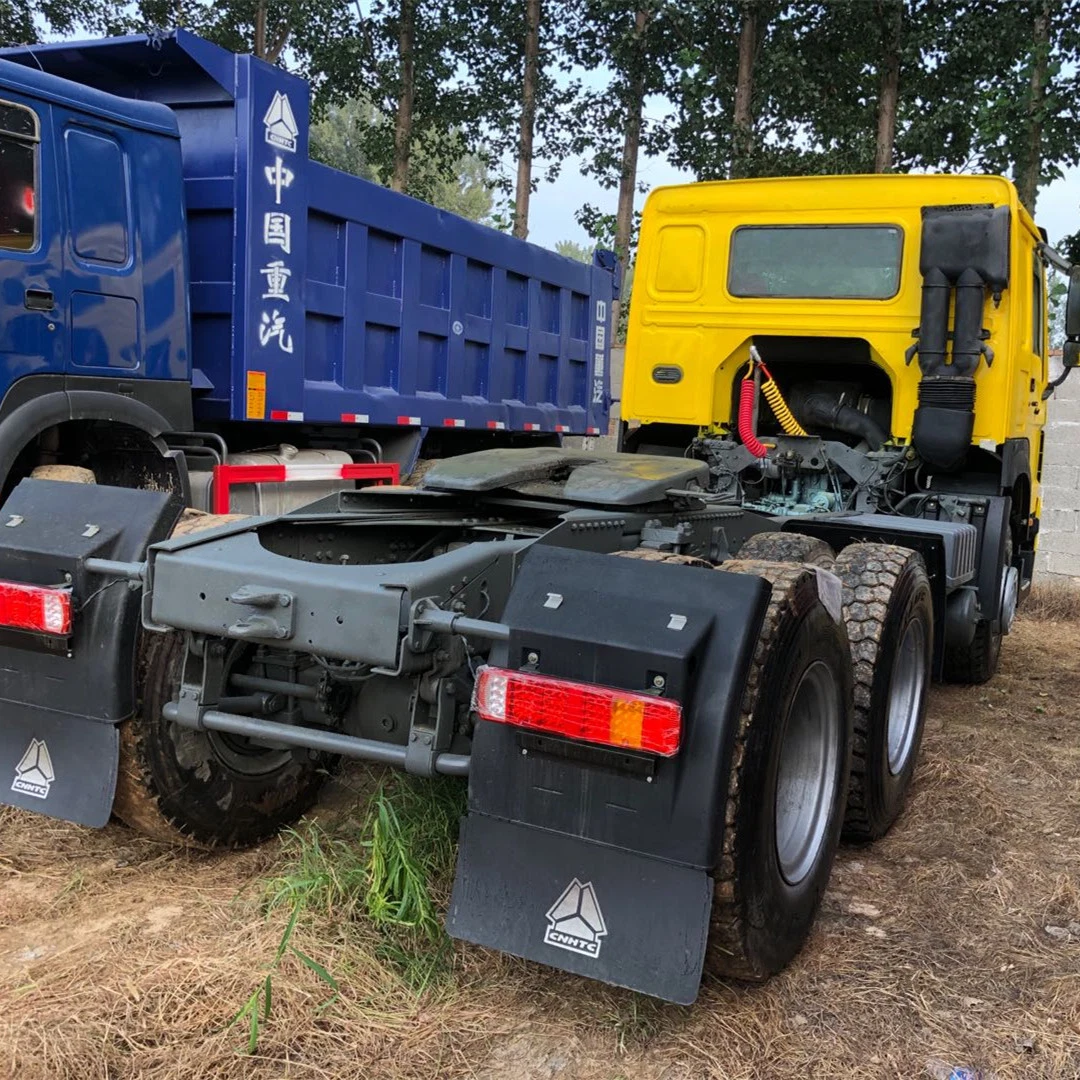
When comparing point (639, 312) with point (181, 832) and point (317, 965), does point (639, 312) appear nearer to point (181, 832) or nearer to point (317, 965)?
point (181, 832)

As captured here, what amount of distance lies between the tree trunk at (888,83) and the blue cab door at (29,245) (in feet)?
38.9

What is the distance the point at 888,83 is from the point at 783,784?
1433 centimetres

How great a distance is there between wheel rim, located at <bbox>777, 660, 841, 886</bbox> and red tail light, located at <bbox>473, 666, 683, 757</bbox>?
0.72 m

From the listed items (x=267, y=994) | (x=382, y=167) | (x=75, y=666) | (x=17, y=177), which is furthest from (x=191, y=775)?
(x=382, y=167)

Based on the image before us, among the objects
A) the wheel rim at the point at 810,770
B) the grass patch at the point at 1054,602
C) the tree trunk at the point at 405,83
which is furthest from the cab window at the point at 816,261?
the tree trunk at the point at 405,83

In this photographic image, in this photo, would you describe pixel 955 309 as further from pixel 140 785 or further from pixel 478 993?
pixel 140 785

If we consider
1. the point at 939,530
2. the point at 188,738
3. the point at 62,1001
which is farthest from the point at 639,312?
the point at 62,1001

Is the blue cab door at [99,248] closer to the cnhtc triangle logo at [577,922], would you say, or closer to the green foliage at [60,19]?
the cnhtc triangle logo at [577,922]

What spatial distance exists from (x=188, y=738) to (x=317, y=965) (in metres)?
0.87

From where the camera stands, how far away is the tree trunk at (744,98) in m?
14.8

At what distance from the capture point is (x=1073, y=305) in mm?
5867

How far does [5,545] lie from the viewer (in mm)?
2803

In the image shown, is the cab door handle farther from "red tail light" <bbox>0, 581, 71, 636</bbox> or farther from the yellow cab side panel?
the yellow cab side panel

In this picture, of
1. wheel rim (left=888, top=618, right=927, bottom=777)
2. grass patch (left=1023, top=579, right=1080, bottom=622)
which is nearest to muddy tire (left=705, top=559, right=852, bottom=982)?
wheel rim (left=888, top=618, right=927, bottom=777)
